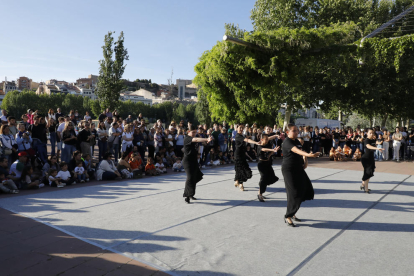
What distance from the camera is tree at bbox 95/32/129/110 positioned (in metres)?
26.0

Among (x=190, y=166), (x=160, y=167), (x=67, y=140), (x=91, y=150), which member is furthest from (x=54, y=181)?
(x=190, y=166)

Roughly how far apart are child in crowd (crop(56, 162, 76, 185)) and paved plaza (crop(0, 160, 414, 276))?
1.67ft

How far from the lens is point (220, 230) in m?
5.48

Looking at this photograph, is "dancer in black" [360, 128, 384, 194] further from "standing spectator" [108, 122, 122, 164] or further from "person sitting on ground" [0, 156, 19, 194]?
"person sitting on ground" [0, 156, 19, 194]

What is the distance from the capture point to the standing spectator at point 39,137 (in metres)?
10.4

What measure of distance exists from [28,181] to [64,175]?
939 millimetres

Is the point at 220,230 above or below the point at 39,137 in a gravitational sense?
below

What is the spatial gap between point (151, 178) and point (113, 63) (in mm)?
18870

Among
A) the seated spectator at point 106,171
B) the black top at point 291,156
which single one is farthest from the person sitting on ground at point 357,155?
the black top at point 291,156

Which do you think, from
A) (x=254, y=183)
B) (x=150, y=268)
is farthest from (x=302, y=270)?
(x=254, y=183)

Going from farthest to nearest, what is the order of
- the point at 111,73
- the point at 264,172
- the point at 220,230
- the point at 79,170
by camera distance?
the point at 111,73, the point at 79,170, the point at 264,172, the point at 220,230

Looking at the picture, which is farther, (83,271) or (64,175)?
(64,175)

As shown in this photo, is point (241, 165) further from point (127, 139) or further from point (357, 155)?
point (357, 155)

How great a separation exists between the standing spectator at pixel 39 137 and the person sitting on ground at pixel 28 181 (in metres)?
1.74
